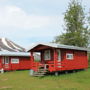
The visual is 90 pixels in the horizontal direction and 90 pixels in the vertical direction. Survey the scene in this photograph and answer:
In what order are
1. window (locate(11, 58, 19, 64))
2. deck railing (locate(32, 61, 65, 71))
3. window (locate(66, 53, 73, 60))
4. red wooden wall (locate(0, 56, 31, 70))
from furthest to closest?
window (locate(11, 58, 19, 64)) → red wooden wall (locate(0, 56, 31, 70)) → window (locate(66, 53, 73, 60)) → deck railing (locate(32, 61, 65, 71))

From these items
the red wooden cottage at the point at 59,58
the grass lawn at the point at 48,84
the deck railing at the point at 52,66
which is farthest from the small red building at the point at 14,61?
the grass lawn at the point at 48,84

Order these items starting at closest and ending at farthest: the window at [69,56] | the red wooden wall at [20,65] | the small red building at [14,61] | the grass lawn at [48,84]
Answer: the grass lawn at [48,84] < the window at [69,56] < the small red building at [14,61] < the red wooden wall at [20,65]

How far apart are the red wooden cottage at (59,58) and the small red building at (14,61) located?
18.8ft

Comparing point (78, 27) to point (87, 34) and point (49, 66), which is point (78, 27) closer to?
point (87, 34)

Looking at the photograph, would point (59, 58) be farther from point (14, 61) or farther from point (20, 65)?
point (20, 65)

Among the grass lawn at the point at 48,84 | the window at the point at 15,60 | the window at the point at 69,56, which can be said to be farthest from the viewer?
the window at the point at 15,60

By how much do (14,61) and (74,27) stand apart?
46.3 feet

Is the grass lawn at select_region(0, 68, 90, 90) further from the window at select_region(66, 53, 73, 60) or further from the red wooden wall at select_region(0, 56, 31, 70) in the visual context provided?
the red wooden wall at select_region(0, 56, 31, 70)

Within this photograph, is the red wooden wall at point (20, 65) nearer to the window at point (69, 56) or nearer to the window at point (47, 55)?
the window at point (47, 55)

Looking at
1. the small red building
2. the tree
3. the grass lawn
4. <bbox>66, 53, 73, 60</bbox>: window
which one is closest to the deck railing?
<bbox>66, 53, 73, 60</bbox>: window

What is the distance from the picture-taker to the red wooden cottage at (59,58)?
1912 centimetres

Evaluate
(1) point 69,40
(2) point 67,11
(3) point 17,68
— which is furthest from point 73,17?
(3) point 17,68

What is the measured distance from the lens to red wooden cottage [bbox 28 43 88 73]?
19.1 meters

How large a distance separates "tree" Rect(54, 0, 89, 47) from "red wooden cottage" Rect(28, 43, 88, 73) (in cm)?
1144
